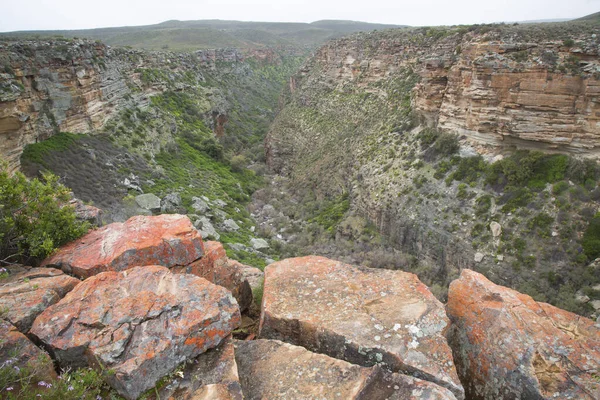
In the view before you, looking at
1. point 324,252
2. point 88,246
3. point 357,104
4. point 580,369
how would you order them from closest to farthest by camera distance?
point 580,369 < point 88,246 < point 324,252 < point 357,104

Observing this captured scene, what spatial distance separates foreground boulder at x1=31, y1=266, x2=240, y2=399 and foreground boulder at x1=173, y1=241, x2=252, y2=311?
170 cm

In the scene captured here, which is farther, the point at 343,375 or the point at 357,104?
the point at 357,104

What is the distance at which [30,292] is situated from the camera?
19.9 ft

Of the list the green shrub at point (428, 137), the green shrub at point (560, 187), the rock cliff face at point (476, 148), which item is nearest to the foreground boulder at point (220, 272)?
the rock cliff face at point (476, 148)

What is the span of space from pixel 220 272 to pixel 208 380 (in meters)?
3.69

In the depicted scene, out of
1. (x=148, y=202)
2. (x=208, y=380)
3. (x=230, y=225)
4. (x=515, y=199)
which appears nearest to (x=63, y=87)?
(x=148, y=202)

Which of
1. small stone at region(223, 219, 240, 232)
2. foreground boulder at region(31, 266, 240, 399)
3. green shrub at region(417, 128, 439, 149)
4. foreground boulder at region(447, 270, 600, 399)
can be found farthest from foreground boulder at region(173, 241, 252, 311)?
green shrub at region(417, 128, 439, 149)

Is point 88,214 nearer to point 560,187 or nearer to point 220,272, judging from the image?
point 220,272

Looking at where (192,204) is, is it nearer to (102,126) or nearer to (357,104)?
(102,126)

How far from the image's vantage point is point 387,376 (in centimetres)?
548

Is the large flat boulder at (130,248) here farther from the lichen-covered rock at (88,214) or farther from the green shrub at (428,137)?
the green shrub at (428,137)

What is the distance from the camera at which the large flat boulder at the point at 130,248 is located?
289 inches

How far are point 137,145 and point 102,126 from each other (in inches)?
120

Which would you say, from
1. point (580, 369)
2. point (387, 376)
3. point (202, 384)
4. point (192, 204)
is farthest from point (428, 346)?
point (192, 204)
